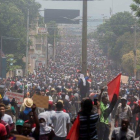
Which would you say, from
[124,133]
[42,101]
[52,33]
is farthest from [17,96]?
[52,33]

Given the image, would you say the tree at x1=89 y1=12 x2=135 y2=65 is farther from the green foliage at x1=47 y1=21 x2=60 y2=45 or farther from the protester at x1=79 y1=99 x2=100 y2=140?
the protester at x1=79 y1=99 x2=100 y2=140

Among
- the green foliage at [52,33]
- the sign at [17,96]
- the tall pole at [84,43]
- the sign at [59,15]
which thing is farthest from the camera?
the sign at [59,15]

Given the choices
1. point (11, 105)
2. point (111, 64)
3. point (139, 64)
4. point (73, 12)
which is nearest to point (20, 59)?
point (139, 64)

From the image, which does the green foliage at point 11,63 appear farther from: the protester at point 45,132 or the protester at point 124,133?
the protester at point 124,133

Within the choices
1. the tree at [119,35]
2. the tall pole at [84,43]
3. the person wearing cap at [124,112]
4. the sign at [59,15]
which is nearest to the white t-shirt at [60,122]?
the person wearing cap at [124,112]

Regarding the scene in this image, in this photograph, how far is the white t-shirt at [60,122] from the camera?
390 inches

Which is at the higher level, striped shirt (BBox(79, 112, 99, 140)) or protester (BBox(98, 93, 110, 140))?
striped shirt (BBox(79, 112, 99, 140))

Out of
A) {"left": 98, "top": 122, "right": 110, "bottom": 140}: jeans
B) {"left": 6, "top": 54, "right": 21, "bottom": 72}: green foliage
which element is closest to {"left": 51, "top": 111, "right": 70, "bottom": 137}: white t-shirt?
{"left": 98, "top": 122, "right": 110, "bottom": 140}: jeans

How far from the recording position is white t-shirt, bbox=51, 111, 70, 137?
32.5 feet

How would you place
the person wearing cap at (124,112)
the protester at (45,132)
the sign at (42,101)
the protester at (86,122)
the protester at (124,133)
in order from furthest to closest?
the person wearing cap at (124,112) → the sign at (42,101) → the protester at (45,132) → the protester at (124,133) → the protester at (86,122)

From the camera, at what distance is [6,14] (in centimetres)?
6241

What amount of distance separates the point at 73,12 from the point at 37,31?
2029 inches

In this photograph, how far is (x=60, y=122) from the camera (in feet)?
32.5

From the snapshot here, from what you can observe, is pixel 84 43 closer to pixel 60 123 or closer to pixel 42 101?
pixel 42 101
